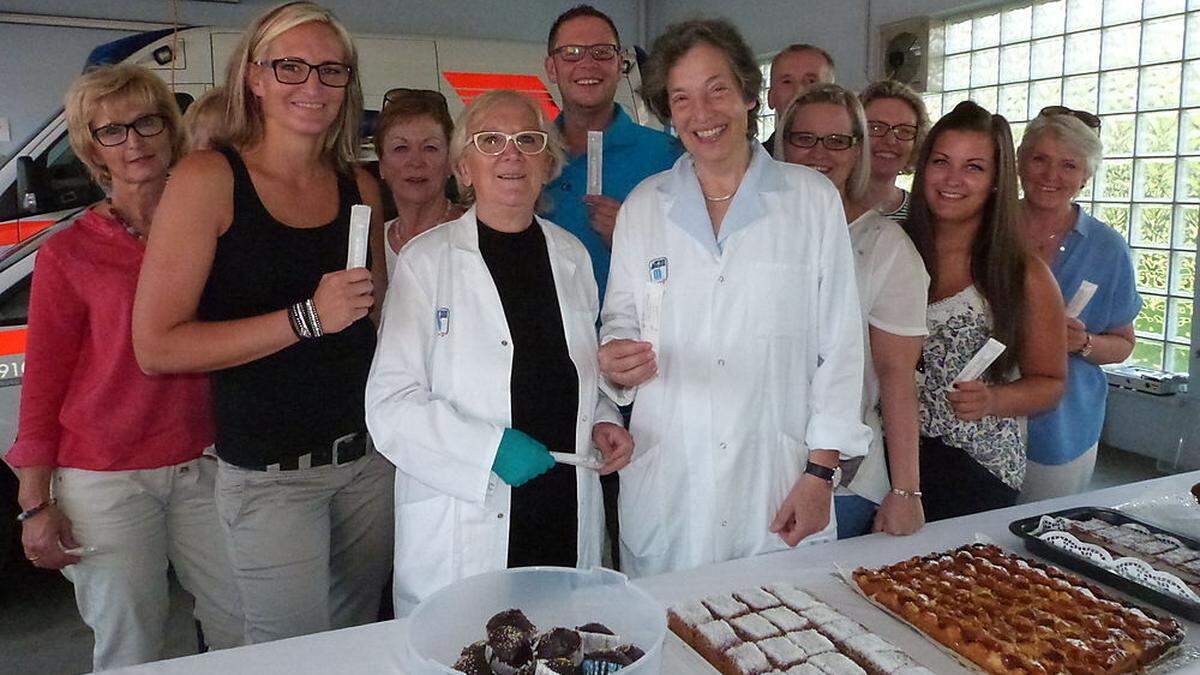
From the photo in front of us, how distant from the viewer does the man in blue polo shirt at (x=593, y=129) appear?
2.43 m

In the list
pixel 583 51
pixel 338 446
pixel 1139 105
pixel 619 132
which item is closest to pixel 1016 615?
pixel 338 446

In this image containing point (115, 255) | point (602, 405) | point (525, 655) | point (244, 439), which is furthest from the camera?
point (115, 255)

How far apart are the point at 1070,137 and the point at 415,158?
2067mm

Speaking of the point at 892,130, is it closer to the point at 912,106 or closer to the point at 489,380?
the point at 912,106

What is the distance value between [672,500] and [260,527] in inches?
33.6

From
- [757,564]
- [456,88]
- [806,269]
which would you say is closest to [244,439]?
[757,564]

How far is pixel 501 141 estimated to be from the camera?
179 centimetres

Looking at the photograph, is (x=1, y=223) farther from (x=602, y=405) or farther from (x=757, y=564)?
(x=757, y=564)

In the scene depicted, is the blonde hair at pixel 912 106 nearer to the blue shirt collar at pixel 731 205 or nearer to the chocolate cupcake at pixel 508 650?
the blue shirt collar at pixel 731 205

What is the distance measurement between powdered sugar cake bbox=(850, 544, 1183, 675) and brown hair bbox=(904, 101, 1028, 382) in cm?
70

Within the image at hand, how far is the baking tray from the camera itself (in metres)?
1.42

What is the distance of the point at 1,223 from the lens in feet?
11.2

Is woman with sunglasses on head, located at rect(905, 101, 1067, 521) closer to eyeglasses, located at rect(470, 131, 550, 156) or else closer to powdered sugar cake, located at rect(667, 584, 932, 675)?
powdered sugar cake, located at rect(667, 584, 932, 675)

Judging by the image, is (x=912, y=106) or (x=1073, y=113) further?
(x=1073, y=113)
